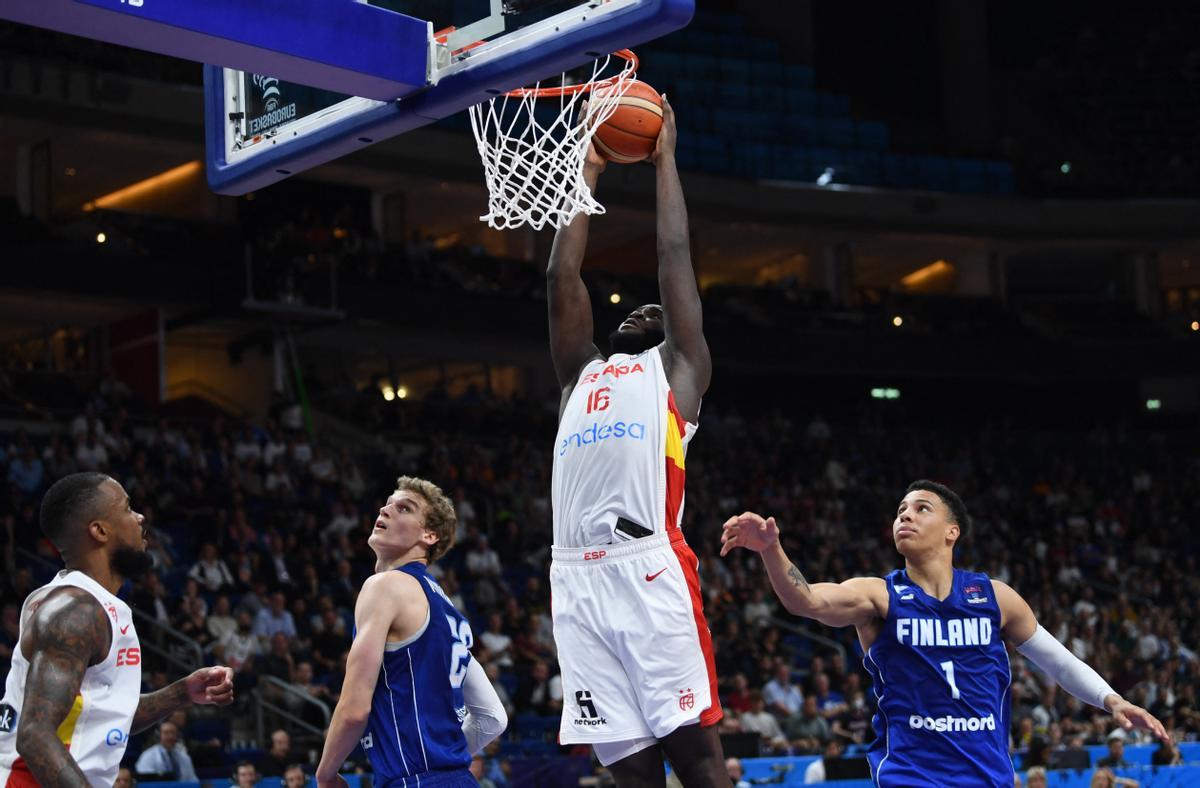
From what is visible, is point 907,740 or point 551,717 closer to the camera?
point 907,740

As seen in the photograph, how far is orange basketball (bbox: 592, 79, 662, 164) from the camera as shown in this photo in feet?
17.5

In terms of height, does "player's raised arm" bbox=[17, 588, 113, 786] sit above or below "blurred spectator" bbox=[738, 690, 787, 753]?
above

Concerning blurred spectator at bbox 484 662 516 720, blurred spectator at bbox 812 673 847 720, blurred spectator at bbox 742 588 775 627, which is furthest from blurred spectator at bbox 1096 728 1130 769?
blurred spectator at bbox 742 588 775 627

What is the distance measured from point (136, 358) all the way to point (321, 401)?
9.88 feet

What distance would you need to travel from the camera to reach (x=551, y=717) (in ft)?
47.3

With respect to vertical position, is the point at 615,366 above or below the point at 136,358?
below

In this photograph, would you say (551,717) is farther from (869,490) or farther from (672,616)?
(869,490)

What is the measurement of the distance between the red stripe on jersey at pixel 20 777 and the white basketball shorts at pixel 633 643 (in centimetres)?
155

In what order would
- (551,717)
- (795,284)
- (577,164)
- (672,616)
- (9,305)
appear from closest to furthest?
(672,616), (577,164), (551,717), (9,305), (795,284)

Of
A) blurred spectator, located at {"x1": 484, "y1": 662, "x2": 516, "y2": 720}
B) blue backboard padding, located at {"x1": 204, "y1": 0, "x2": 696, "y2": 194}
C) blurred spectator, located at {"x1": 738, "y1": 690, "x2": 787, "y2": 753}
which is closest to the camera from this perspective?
blue backboard padding, located at {"x1": 204, "y1": 0, "x2": 696, "y2": 194}

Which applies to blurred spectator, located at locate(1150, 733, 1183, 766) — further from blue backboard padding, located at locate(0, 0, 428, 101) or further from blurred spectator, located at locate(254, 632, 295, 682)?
blue backboard padding, located at locate(0, 0, 428, 101)

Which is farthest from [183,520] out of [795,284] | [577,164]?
[795,284]

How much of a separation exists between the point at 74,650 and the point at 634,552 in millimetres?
1695

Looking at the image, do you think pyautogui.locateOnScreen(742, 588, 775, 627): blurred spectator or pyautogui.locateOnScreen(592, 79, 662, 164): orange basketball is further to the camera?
pyautogui.locateOnScreen(742, 588, 775, 627): blurred spectator
